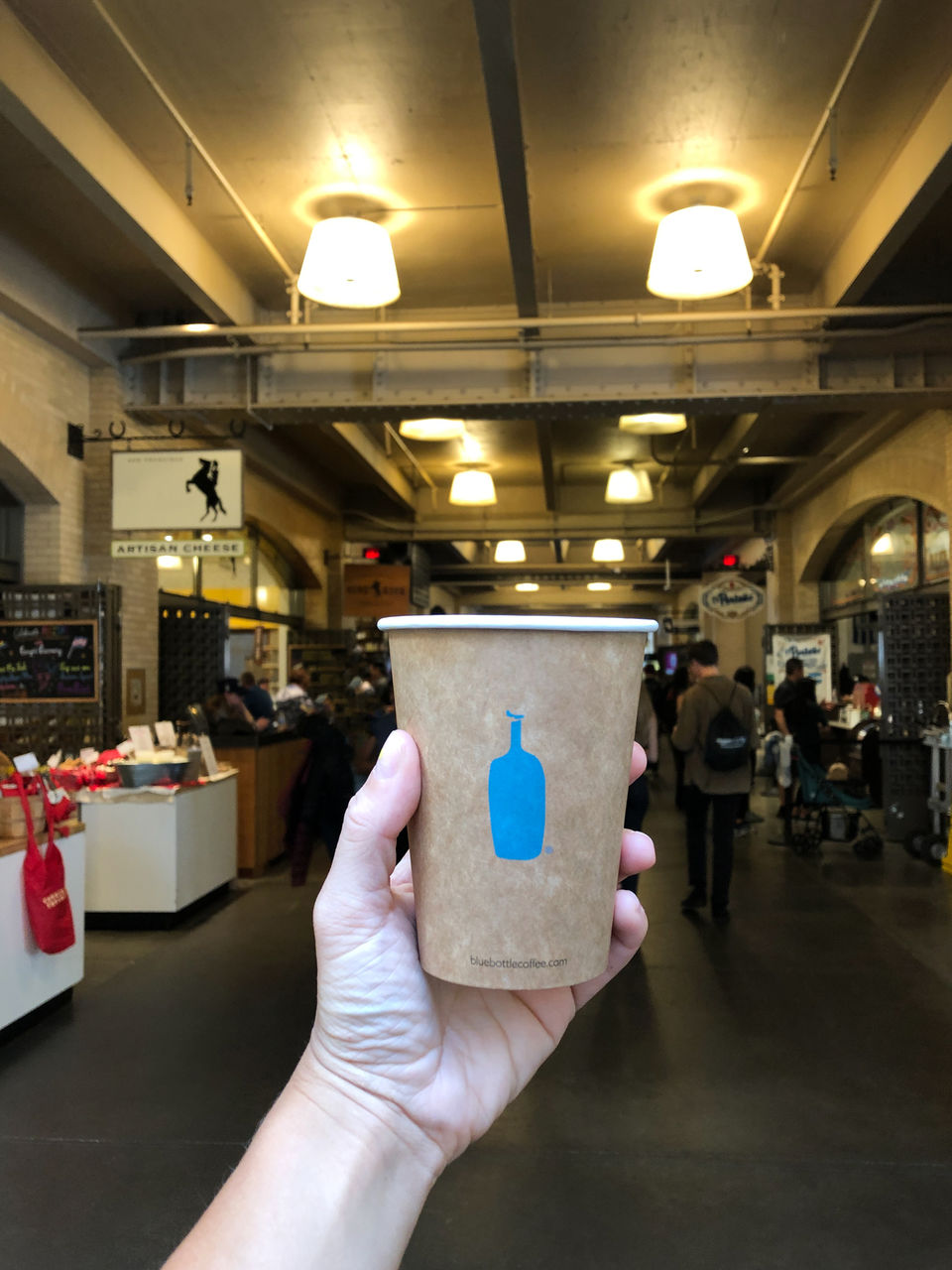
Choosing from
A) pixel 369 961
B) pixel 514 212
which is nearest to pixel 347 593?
pixel 514 212

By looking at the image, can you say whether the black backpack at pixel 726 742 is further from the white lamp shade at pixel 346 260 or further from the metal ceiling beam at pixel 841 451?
the metal ceiling beam at pixel 841 451

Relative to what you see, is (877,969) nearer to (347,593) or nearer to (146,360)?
(146,360)

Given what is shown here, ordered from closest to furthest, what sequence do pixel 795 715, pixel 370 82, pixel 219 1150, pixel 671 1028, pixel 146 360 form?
pixel 219 1150 → pixel 671 1028 → pixel 370 82 → pixel 146 360 → pixel 795 715

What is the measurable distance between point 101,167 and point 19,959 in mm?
4187

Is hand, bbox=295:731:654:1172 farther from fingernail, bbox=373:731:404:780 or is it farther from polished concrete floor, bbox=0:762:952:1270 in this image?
polished concrete floor, bbox=0:762:952:1270

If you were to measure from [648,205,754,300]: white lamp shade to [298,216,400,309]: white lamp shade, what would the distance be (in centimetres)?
158

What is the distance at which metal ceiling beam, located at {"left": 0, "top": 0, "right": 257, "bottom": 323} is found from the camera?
196 inches

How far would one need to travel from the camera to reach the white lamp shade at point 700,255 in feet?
19.4

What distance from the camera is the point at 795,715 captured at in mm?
9852

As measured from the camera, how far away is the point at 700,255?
589 centimetres

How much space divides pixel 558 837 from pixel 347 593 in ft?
48.9

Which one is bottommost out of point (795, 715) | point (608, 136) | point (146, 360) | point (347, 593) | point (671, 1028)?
point (671, 1028)

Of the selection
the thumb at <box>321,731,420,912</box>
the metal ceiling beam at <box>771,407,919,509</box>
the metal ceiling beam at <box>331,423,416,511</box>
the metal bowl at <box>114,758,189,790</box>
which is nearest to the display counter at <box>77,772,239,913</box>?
the metal bowl at <box>114,758,189,790</box>

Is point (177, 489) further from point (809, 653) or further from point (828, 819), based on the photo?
point (809, 653)
